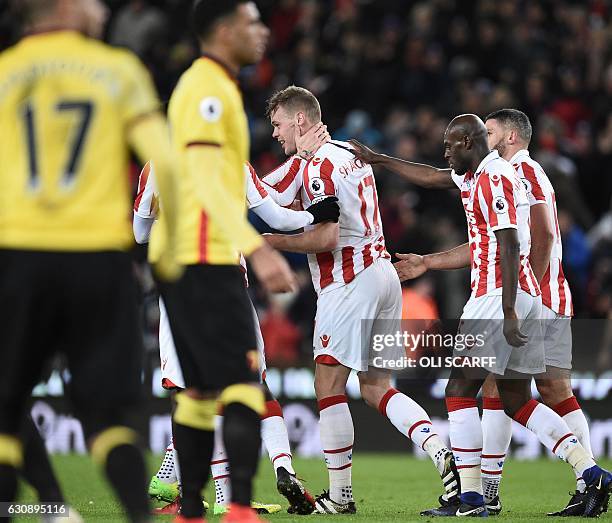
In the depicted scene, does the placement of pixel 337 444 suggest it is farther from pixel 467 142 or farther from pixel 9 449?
pixel 9 449

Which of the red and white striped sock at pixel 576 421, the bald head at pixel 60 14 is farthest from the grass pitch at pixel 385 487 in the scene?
the bald head at pixel 60 14

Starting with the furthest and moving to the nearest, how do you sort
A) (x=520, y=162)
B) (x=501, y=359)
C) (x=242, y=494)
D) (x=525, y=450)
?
(x=525, y=450)
(x=520, y=162)
(x=501, y=359)
(x=242, y=494)

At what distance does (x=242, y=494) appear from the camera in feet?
17.4

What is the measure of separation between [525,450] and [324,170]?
6.12m

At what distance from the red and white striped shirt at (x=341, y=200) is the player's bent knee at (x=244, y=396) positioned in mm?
2953

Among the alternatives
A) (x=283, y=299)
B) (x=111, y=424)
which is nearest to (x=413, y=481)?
(x=283, y=299)

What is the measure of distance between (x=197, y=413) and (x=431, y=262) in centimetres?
339

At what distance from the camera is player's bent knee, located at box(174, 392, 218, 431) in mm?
5574

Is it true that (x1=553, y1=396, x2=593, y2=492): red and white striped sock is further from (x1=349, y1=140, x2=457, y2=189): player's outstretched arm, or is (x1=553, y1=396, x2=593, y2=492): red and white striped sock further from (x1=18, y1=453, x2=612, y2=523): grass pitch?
(x1=349, y1=140, x2=457, y2=189): player's outstretched arm

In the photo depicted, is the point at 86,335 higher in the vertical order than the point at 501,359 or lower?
higher

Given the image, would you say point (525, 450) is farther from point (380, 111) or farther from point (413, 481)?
point (380, 111)

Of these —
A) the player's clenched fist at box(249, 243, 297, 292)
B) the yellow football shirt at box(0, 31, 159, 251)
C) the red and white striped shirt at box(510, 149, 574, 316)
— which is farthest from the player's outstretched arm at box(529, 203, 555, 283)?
the yellow football shirt at box(0, 31, 159, 251)

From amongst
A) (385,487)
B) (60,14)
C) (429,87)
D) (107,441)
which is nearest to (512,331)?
(385,487)

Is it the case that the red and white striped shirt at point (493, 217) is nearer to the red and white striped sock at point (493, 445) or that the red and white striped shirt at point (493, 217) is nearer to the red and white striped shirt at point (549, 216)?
the red and white striped shirt at point (549, 216)
